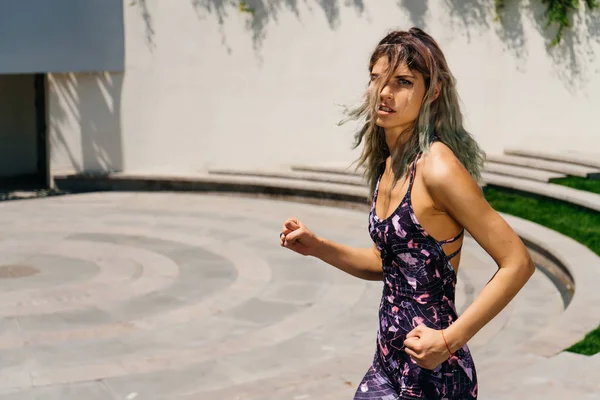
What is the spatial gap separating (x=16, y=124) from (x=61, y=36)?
130 inches

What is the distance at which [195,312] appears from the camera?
857 centimetres

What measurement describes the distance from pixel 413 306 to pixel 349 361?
154 inches

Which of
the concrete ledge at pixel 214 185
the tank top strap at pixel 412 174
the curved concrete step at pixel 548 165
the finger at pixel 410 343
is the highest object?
the tank top strap at pixel 412 174

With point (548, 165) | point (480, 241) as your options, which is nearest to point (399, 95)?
point (480, 241)

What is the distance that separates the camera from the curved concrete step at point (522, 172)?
Result: 12.7 metres

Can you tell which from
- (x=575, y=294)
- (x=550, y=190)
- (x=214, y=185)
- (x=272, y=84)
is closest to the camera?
(x=575, y=294)

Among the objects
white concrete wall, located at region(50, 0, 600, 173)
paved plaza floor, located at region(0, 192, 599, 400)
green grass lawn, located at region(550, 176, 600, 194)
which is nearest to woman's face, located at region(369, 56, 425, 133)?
paved plaza floor, located at region(0, 192, 599, 400)

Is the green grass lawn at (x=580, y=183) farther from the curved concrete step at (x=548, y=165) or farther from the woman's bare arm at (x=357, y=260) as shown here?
the woman's bare arm at (x=357, y=260)

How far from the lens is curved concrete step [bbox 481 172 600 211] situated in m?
11.2

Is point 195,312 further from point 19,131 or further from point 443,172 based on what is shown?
point 19,131

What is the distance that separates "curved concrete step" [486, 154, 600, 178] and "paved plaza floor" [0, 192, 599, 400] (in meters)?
2.61

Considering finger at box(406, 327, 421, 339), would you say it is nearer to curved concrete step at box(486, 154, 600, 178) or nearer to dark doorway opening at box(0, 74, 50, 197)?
curved concrete step at box(486, 154, 600, 178)

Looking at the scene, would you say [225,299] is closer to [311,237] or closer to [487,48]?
[311,237]

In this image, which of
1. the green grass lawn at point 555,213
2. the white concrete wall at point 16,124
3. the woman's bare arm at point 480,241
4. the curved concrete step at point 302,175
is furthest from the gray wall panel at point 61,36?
the woman's bare arm at point 480,241
